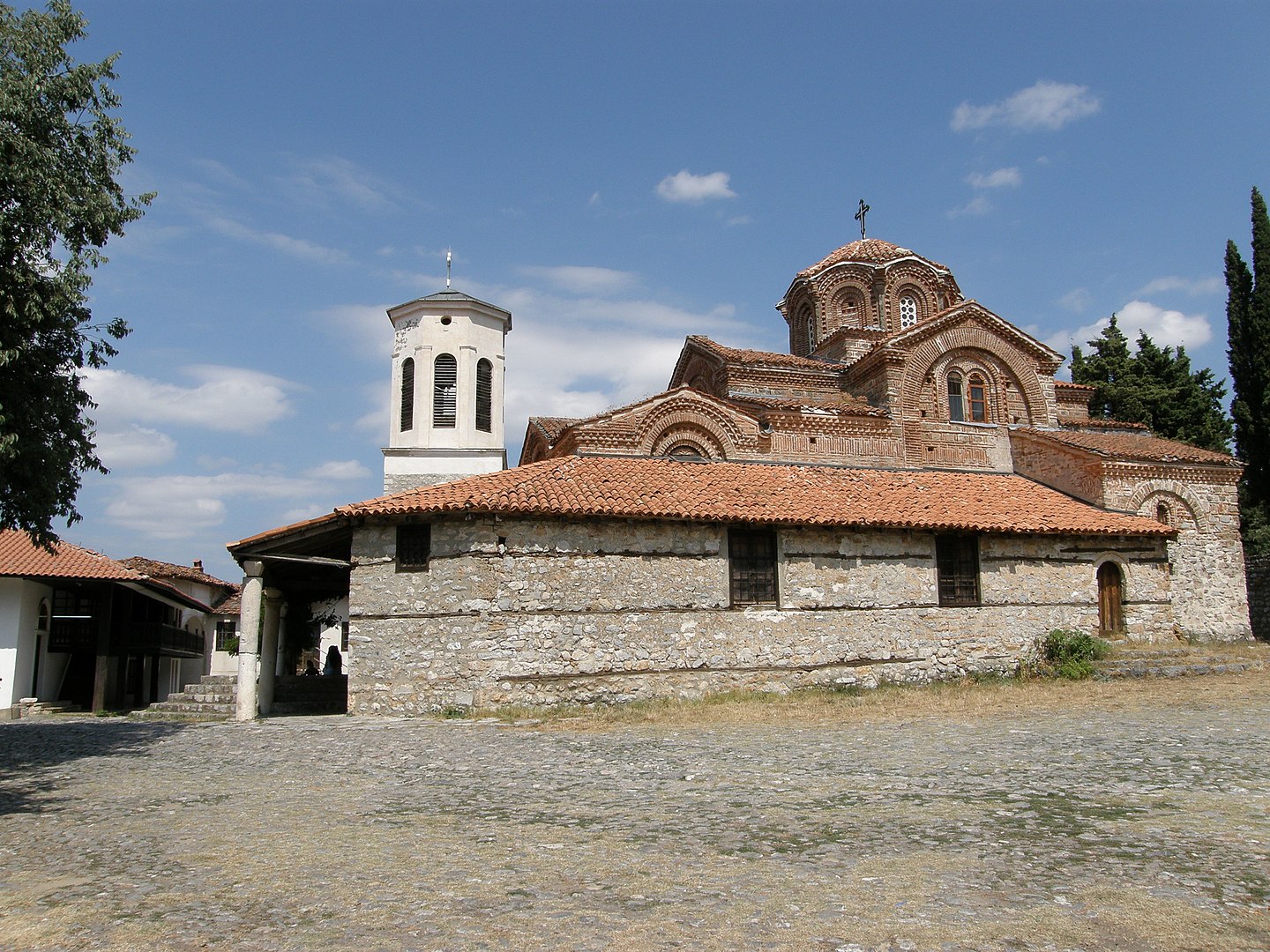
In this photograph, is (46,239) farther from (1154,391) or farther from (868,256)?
(1154,391)

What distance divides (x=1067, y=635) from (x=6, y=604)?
2067cm

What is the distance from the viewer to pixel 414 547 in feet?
48.1

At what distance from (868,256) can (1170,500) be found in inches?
418

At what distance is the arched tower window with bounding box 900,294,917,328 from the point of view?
2683 centimetres

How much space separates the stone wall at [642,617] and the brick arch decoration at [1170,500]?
17.1 feet

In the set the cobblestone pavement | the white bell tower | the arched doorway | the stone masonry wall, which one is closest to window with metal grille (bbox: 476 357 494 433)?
the white bell tower

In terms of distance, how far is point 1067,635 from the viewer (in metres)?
17.2

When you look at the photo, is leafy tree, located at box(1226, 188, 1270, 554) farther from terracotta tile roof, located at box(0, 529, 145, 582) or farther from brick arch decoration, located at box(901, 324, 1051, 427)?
terracotta tile roof, located at box(0, 529, 145, 582)

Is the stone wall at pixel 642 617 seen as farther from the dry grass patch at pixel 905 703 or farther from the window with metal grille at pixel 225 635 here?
the window with metal grille at pixel 225 635

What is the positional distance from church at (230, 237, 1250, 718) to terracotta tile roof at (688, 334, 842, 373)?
0.08m

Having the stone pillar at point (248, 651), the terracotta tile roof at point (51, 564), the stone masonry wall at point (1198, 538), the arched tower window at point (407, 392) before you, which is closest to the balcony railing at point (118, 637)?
the terracotta tile roof at point (51, 564)

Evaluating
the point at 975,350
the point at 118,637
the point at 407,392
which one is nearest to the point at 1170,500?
the point at 975,350

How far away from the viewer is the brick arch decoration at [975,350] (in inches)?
908

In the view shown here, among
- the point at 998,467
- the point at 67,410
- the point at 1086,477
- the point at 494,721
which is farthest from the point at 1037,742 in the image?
the point at 998,467
